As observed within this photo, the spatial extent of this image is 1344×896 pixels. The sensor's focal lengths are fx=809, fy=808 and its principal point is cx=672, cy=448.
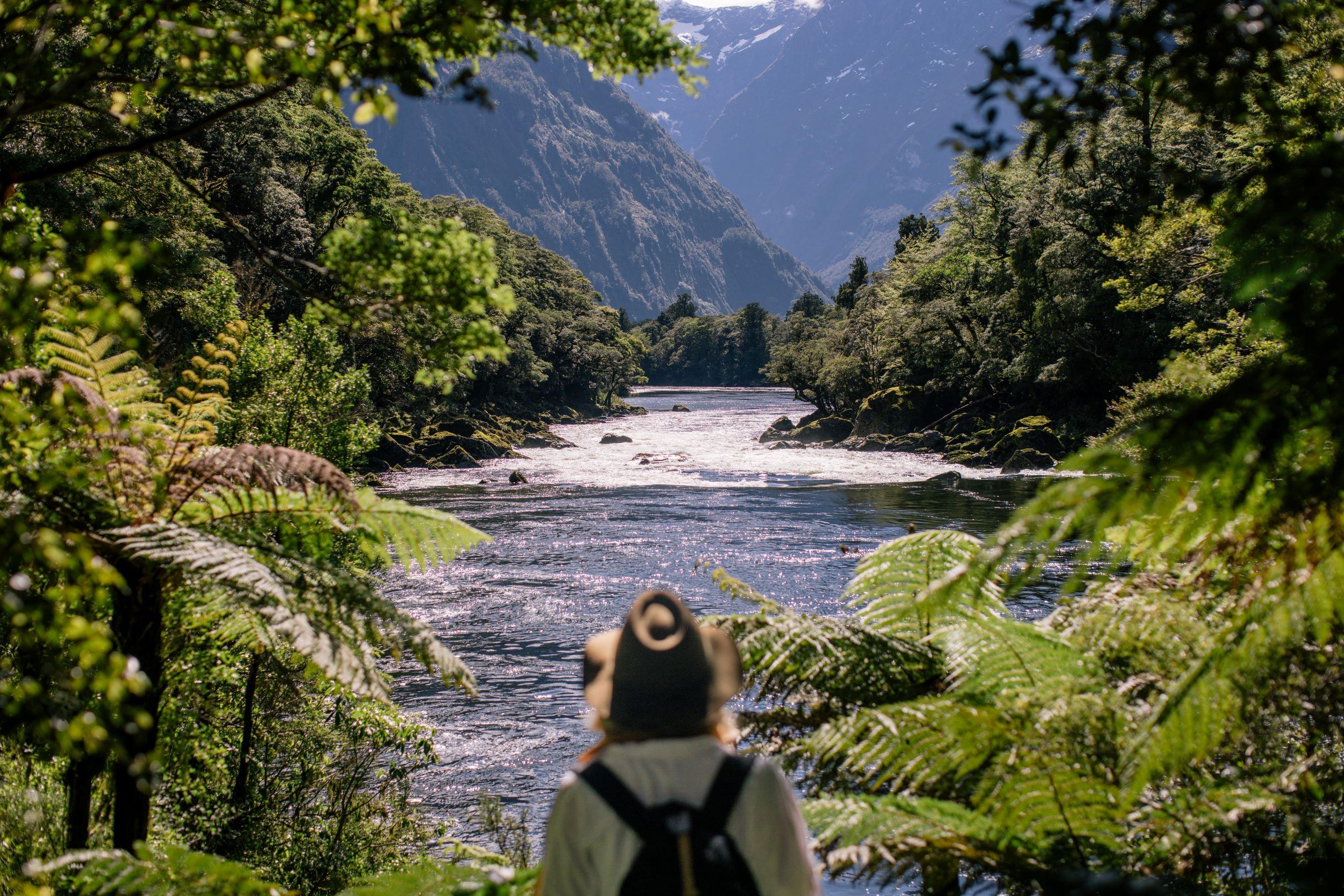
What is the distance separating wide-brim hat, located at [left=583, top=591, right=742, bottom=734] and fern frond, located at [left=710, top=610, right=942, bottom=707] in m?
1.84

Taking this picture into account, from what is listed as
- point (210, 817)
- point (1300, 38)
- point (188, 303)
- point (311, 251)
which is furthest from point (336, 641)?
point (311, 251)

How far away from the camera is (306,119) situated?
34.4m

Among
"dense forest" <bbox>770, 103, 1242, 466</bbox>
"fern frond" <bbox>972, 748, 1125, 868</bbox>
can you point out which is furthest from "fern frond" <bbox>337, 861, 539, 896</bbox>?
"dense forest" <bbox>770, 103, 1242, 466</bbox>

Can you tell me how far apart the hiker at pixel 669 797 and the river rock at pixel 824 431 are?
42418 millimetres

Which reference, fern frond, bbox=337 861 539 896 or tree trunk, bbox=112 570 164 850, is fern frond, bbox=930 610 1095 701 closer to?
fern frond, bbox=337 861 539 896

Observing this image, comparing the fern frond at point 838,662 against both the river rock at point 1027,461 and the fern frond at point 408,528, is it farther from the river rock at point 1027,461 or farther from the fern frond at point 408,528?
the river rock at point 1027,461

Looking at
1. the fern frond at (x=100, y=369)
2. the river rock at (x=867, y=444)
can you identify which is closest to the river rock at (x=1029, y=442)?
the river rock at (x=867, y=444)

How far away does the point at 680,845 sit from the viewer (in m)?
1.55

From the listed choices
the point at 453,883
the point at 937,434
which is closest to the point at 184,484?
the point at 453,883

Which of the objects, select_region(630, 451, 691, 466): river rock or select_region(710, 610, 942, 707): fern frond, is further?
select_region(630, 451, 691, 466): river rock

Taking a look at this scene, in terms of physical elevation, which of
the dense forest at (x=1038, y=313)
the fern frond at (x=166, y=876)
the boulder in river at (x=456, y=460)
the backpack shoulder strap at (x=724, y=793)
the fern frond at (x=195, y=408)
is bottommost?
the boulder in river at (x=456, y=460)

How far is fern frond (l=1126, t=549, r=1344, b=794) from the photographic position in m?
1.79

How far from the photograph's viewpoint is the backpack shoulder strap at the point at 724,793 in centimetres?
158

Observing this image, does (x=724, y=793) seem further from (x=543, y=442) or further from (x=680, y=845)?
(x=543, y=442)
